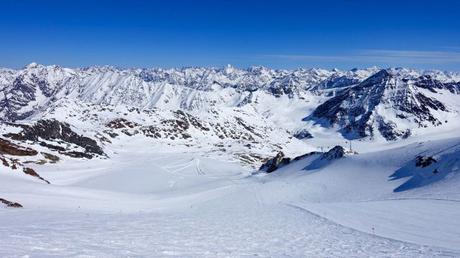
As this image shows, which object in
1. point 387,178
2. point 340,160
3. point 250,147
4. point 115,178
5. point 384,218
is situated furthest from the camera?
point 250,147

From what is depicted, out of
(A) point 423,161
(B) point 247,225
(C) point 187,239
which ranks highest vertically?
(A) point 423,161

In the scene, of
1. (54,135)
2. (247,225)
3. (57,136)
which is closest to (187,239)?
(247,225)

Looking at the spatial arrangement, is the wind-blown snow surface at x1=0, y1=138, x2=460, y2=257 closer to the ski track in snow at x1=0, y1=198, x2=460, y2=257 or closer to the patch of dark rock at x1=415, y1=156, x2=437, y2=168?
the ski track in snow at x1=0, y1=198, x2=460, y2=257

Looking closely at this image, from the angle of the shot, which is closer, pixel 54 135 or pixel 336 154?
pixel 336 154

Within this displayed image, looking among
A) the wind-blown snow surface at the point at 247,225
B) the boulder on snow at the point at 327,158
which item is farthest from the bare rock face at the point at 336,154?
the wind-blown snow surface at the point at 247,225

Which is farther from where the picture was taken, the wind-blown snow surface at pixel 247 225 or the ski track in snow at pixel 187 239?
the wind-blown snow surface at pixel 247 225

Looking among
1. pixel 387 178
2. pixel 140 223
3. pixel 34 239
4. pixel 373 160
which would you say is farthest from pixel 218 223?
pixel 373 160

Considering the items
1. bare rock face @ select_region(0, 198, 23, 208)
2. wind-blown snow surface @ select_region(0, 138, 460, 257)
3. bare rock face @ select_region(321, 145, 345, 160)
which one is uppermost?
bare rock face @ select_region(321, 145, 345, 160)

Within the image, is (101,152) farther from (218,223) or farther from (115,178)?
(218,223)

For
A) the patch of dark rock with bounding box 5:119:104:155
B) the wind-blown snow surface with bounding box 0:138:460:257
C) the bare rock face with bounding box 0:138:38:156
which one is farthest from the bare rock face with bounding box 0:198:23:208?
the patch of dark rock with bounding box 5:119:104:155

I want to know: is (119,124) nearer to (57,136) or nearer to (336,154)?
(57,136)

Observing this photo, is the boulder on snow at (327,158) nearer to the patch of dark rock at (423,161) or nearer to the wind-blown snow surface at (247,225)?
the wind-blown snow surface at (247,225)
